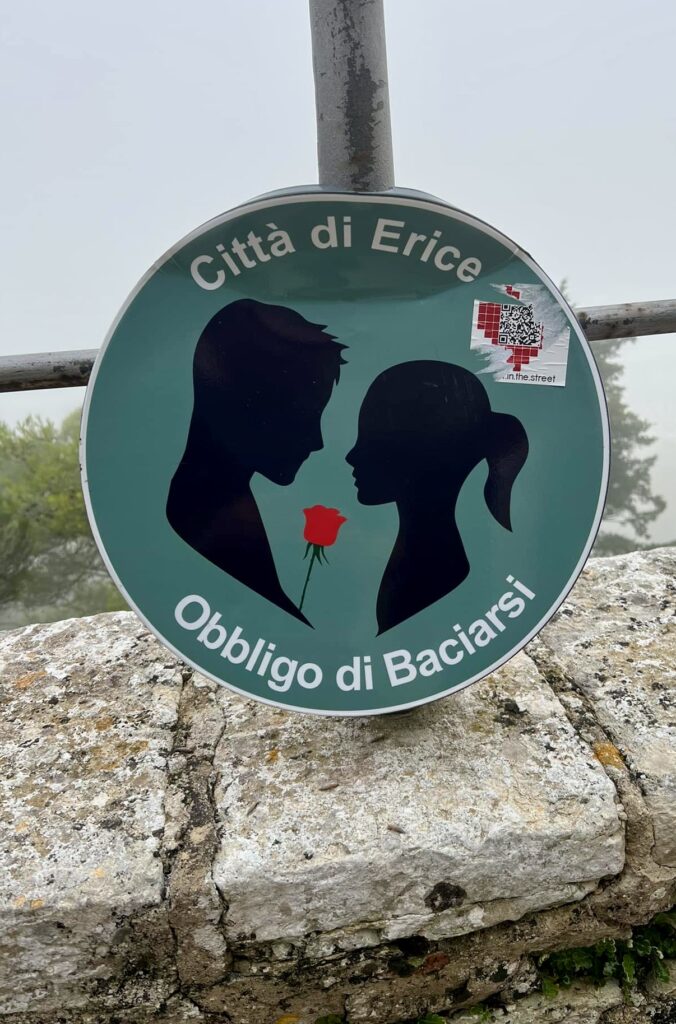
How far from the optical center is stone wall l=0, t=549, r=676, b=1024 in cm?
94

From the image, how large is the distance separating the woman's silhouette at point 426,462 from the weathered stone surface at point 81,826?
470 millimetres

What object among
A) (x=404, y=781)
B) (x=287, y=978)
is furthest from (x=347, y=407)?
(x=287, y=978)

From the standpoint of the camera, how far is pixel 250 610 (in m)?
1.00

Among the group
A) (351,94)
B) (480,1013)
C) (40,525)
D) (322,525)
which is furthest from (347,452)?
(40,525)

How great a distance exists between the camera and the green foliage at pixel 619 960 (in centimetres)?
108

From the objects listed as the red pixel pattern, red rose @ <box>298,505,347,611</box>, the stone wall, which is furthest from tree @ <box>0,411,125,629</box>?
the red pixel pattern

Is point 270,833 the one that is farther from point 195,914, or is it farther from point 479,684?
point 479,684

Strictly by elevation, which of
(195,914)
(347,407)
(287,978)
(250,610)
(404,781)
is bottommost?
(287,978)

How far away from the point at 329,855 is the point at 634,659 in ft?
2.32

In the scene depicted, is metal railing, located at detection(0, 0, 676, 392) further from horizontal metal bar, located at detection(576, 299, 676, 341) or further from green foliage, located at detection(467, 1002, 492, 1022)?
green foliage, located at detection(467, 1002, 492, 1022)

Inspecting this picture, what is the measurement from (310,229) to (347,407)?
9.6 inches

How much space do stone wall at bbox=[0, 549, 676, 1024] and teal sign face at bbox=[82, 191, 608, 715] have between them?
0.51 ft

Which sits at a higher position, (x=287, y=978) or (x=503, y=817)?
(x=503, y=817)

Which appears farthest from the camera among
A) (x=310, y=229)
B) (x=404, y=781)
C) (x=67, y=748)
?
(x=67, y=748)
